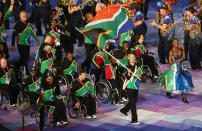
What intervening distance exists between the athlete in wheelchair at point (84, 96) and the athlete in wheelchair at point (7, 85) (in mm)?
1790

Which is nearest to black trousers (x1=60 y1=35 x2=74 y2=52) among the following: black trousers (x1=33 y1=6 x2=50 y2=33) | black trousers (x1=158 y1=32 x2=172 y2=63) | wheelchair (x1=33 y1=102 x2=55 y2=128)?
black trousers (x1=33 y1=6 x2=50 y2=33)

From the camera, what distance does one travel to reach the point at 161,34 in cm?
1602

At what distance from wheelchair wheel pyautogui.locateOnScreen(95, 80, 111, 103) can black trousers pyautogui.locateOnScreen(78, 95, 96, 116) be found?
760 millimetres

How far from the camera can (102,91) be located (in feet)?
41.8

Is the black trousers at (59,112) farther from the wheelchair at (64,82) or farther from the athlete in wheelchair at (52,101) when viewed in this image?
the wheelchair at (64,82)

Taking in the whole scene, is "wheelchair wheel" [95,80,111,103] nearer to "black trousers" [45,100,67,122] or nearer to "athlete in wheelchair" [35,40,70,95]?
"athlete in wheelchair" [35,40,70,95]

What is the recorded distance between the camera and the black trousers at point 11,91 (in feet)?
41.3

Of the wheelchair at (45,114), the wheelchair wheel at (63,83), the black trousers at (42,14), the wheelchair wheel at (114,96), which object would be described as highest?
the black trousers at (42,14)

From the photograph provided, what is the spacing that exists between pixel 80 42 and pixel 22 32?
3.80 metres

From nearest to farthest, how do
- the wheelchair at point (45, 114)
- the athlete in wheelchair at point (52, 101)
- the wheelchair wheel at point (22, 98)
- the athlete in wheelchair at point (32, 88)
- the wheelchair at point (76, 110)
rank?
the wheelchair at point (45, 114), the athlete in wheelchair at point (52, 101), the wheelchair at point (76, 110), the wheelchair wheel at point (22, 98), the athlete in wheelchair at point (32, 88)

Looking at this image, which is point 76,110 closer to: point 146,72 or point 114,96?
point 114,96

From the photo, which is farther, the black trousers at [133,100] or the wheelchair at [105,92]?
the wheelchair at [105,92]

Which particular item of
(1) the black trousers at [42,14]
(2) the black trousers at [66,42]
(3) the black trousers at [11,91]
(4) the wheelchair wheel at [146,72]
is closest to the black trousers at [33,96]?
(3) the black trousers at [11,91]

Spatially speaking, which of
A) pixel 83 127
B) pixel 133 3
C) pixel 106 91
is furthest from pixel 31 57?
pixel 83 127
